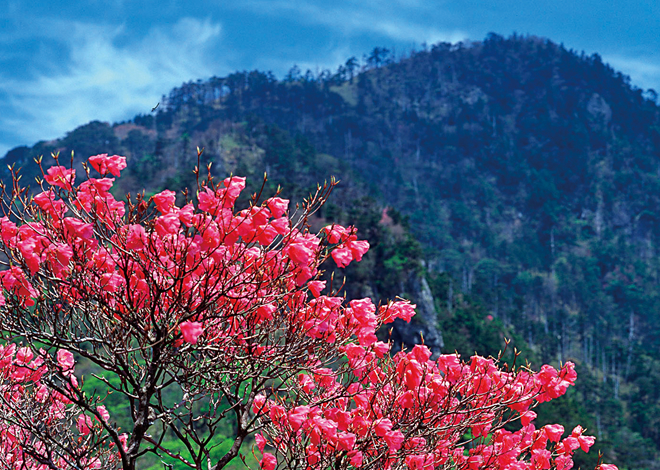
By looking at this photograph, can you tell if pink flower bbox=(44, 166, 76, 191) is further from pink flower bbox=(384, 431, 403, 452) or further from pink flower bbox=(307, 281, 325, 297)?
pink flower bbox=(384, 431, 403, 452)

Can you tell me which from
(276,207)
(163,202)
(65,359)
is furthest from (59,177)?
(65,359)

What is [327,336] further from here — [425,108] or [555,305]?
[425,108]

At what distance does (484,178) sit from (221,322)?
9504 cm

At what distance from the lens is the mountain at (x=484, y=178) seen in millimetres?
33562

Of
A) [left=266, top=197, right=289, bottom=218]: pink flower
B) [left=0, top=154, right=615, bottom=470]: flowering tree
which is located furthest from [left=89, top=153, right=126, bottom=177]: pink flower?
[left=266, top=197, right=289, bottom=218]: pink flower

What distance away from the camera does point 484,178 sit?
305ft

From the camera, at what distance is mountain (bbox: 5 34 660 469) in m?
33.6

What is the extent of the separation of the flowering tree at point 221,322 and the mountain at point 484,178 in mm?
19191

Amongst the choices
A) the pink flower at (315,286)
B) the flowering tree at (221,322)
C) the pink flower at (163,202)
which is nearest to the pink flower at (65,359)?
the flowering tree at (221,322)

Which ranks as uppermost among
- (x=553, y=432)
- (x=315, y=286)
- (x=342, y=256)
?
(x=342, y=256)

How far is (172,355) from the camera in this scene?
3279 mm

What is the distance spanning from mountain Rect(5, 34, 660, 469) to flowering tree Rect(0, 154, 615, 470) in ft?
63.0

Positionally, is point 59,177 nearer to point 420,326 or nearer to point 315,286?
point 315,286

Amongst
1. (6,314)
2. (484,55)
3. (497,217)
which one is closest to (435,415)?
(6,314)
